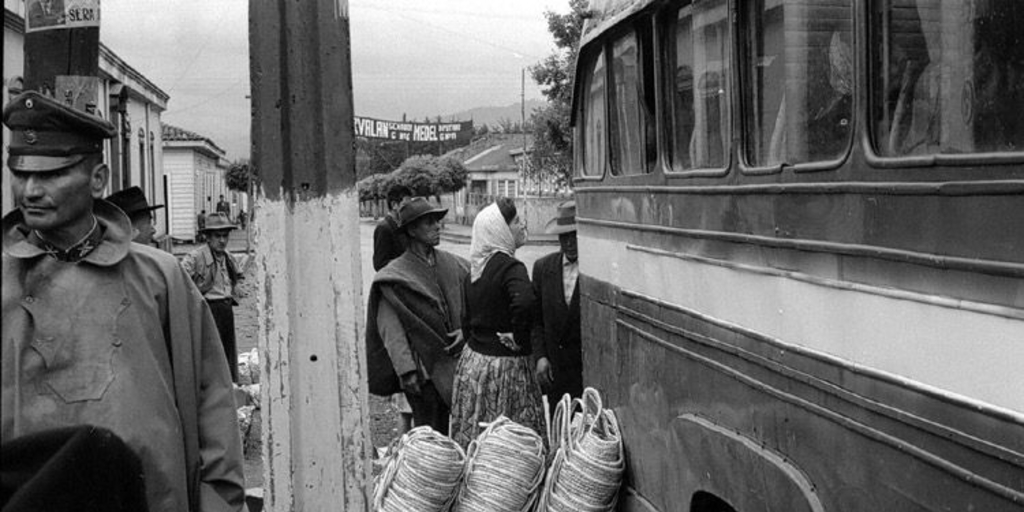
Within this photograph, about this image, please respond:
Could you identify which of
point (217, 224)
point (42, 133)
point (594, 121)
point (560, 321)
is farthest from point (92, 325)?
point (217, 224)

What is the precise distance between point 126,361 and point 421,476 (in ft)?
9.58

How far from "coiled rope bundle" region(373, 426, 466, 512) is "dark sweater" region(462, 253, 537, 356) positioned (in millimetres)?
1077

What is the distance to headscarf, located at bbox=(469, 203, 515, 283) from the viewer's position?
291 inches

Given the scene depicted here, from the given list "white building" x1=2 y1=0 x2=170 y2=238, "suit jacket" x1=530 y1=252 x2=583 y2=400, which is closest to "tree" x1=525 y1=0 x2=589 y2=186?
"white building" x1=2 y1=0 x2=170 y2=238

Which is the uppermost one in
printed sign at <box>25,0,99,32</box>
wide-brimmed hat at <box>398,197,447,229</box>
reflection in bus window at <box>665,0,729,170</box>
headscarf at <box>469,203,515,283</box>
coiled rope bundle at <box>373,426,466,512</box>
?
printed sign at <box>25,0,99,32</box>

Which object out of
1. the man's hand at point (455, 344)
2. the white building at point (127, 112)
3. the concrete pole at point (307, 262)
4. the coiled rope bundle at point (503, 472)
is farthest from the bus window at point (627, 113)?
the white building at point (127, 112)

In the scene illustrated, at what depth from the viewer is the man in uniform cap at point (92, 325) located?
331cm

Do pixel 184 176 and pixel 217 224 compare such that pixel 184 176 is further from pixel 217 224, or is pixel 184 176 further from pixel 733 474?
pixel 733 474

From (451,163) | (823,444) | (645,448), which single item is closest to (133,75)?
(645,448)

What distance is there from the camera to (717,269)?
426 centimetres

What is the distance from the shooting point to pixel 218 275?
11.0 m

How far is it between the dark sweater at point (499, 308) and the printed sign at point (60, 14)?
2.72 m

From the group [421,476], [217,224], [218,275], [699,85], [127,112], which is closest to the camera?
[699,85]

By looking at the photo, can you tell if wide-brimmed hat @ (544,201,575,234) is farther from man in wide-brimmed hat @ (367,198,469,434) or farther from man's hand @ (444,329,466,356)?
man's hand @ (444,329,466,356)
